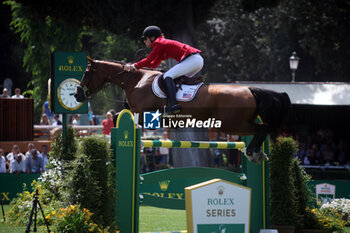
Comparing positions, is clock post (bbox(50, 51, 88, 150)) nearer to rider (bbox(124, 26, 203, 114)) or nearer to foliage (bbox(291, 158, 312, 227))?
rider (bbox(124, 26, 203, 114))

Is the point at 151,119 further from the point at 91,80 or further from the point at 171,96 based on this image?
the point at 91,80

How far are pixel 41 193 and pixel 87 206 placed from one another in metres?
2.67

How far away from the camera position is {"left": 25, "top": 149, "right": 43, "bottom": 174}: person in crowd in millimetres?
A: 11148

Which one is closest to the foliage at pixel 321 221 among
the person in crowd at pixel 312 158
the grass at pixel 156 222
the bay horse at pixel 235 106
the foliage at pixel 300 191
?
the foliage at pixel 300 191

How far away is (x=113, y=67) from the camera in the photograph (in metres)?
5.73

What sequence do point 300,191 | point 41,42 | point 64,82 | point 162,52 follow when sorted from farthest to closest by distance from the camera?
point 41,42
point 64,82
point 300,191
point 162,52

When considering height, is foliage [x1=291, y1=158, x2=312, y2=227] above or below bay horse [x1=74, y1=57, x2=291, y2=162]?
below

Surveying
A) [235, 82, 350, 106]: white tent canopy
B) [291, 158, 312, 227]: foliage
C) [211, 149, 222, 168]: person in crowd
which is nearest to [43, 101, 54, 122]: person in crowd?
[211, 149, 222, 168]: person in crowd

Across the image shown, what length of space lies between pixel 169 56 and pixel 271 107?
1114 mm

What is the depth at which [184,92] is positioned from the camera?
5.27m

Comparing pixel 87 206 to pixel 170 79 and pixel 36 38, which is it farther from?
pixel 36 38

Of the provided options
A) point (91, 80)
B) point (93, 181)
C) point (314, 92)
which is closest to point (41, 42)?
point (314, 92)

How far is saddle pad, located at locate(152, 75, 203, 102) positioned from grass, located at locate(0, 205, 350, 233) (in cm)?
293

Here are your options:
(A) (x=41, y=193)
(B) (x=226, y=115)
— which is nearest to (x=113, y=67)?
(B) (x=226, y=115)
